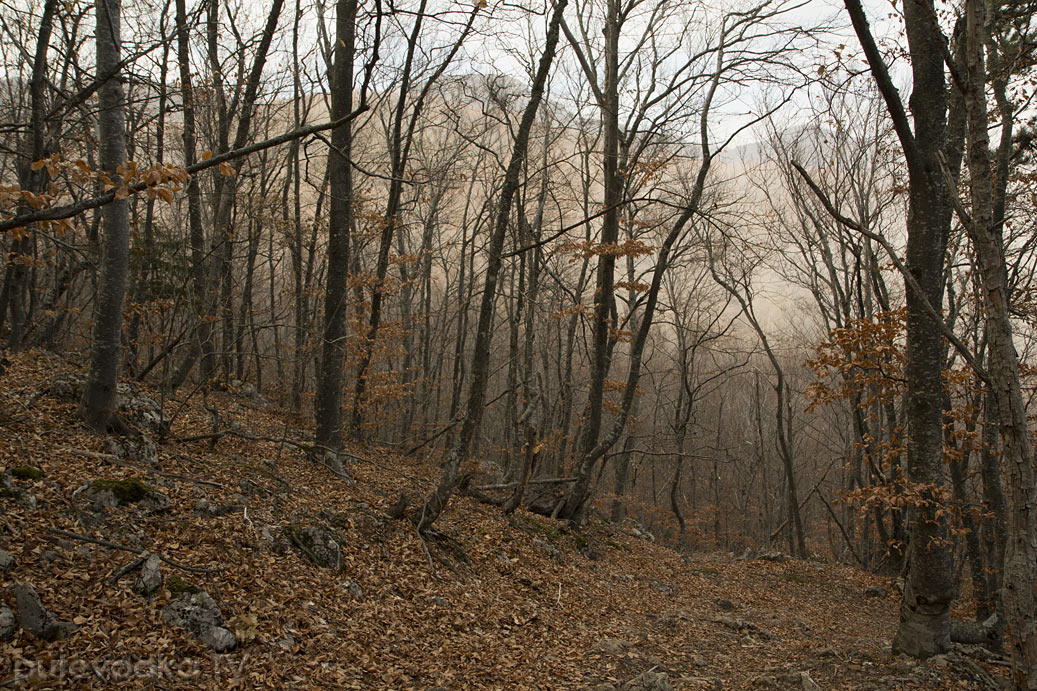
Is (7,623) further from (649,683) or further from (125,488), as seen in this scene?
(649,683)

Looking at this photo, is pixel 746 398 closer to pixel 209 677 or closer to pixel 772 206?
pixel 772 206

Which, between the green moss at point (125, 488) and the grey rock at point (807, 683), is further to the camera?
the grey rock at point (807, 683)

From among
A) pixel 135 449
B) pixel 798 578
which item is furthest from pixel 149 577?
pixel 798 578

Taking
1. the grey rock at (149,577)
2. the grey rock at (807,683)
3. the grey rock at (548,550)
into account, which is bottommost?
the grey rock at (807,683)

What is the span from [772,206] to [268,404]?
13180 mm

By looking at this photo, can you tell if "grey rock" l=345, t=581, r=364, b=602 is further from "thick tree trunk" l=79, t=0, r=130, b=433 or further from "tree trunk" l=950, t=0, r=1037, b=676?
"tree trunk" l=950, t=0, r=1037, b=676

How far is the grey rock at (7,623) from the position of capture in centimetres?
315

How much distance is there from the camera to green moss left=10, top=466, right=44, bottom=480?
4383mm

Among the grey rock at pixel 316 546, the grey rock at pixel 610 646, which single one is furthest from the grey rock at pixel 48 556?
the grey rock at pixel 610 646

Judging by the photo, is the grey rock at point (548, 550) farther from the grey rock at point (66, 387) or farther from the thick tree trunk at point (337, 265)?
the grey rock at point (66, 387)

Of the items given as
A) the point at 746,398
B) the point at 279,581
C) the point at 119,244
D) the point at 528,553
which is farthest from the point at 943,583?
the point at 746,398

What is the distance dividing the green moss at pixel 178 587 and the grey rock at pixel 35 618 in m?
0.65

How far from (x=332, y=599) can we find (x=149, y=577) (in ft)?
4.74

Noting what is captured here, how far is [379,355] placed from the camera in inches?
505
